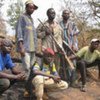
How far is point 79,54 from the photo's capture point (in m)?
8.17

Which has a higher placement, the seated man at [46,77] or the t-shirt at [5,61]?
the t-shirt at [5,61]

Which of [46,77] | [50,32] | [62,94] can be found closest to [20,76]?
[46,77]

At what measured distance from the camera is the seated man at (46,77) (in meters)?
6.47

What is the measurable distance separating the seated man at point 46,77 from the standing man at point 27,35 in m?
→ 0.34

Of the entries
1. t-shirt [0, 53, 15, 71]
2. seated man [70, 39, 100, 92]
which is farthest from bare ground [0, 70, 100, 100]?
t-shirt [0, 53, 15, 71]

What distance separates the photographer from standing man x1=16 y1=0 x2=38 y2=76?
23.1 ft

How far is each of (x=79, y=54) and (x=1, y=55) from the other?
96.5 inches

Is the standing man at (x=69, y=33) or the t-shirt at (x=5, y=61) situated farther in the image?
the standing man at (x=69, y=33)

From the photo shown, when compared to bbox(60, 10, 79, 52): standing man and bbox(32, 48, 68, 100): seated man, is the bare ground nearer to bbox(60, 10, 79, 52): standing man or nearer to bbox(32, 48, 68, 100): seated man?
bbox(32, 48, 68, 100): seated man

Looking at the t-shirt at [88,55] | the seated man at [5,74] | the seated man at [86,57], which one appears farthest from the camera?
the t-shirt at [88,55]

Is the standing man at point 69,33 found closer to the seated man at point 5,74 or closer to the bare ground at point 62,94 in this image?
the bare ground at point 62,94

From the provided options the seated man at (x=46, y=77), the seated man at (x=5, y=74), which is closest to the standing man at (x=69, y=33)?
the seated man at (x=46, y=77)

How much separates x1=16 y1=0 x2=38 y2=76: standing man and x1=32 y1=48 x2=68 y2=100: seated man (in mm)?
340

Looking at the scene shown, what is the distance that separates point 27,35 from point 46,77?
37.8 inches
